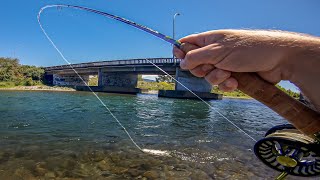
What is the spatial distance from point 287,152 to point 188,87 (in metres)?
71.8

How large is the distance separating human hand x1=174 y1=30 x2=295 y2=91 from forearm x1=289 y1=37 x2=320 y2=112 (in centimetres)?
5

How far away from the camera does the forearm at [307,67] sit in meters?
1.74

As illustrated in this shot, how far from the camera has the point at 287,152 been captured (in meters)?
2.80

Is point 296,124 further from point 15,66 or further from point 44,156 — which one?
point 15,66

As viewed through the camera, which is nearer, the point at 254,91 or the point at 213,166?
the point at 254,91

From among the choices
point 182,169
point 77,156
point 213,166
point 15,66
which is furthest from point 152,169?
point 15,66

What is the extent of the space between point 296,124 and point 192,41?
995 millimetres

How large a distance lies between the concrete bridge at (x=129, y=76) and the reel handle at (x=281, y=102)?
56890mm

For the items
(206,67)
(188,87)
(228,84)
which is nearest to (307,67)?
(228,84)

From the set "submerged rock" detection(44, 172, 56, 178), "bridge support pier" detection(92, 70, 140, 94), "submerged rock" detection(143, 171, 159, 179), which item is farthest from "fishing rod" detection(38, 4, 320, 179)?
"bridge support pier" detection(92, 70, 140, 94)

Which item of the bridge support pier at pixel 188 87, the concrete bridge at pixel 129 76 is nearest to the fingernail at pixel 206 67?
the concrete bridge at pixel 129 76

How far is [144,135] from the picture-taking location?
548 inches

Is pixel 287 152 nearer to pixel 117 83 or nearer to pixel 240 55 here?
pixel 240 55

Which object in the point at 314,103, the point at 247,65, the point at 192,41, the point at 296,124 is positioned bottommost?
the point at 296,124
